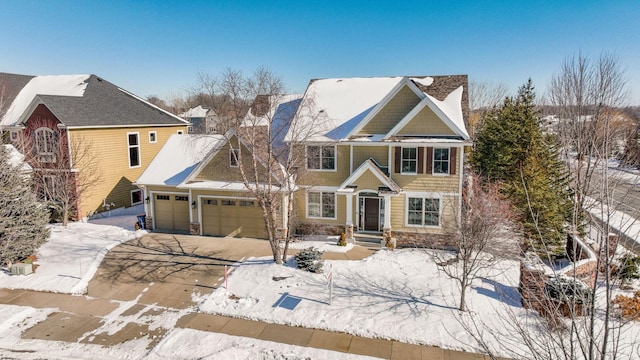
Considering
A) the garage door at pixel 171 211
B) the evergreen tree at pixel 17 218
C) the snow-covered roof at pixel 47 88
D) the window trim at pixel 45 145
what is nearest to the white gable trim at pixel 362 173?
the garage door at pixel 171 211

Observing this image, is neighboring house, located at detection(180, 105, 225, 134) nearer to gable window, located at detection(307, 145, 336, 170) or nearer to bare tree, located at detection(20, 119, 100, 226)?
gable window, located at detection(307, 145, 336, 170)

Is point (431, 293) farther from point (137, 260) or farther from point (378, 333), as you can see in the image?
point (137, 260)

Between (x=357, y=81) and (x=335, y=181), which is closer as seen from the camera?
(x=335, y=181)

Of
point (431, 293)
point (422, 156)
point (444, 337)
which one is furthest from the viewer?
point (422, 156)

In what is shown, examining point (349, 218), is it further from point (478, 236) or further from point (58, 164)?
point (58, 164)

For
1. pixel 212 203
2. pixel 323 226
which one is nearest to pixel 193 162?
pixel 212 203

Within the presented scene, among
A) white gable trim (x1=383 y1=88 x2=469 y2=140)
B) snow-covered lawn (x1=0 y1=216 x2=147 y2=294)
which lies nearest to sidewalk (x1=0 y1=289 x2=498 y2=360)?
snow-covered lawn (x1=0 y1=216 x2=147 y2=294)

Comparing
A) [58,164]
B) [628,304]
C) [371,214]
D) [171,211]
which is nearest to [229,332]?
[371,214]
